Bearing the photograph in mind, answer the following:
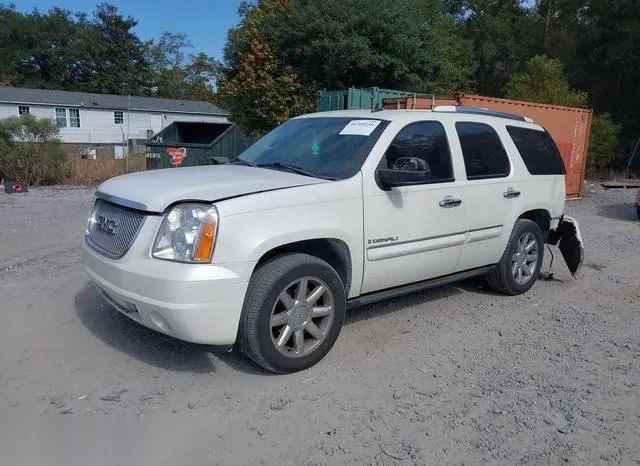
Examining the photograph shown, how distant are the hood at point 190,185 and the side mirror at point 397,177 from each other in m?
0.45

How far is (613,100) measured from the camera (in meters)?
26.1

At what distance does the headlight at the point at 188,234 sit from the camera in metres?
3.24

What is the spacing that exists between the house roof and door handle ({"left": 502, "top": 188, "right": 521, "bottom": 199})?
4021 centimetres

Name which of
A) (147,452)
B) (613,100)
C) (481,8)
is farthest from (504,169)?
(481,8)

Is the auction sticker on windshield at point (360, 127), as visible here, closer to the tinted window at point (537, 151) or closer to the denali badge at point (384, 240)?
the denali badge at point (384, 240)

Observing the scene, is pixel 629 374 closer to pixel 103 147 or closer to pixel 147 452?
pixel 147 452

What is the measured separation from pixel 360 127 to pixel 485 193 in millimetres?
1391

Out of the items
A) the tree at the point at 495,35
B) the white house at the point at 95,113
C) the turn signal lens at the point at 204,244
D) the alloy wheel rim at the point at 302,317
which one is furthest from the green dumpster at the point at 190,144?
the tree at the point at 495,35

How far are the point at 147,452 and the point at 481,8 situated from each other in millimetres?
38556

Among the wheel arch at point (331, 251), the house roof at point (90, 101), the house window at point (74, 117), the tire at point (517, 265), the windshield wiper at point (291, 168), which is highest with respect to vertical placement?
the house roof at point (90, 101)

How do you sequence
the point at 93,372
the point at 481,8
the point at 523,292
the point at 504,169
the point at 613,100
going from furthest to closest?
the point at 481,8 < the point at 613,100 < the point at 523,292 < the point at 504,169 < the point at 93,372

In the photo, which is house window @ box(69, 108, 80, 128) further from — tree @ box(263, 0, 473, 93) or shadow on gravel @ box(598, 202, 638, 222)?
shadow on gravel @ box(598, 202, 638, 222)

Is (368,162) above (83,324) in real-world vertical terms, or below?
above

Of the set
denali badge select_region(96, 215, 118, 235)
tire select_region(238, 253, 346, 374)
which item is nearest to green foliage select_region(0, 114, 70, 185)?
denali badge select_region(96, 215, 118, 235)
